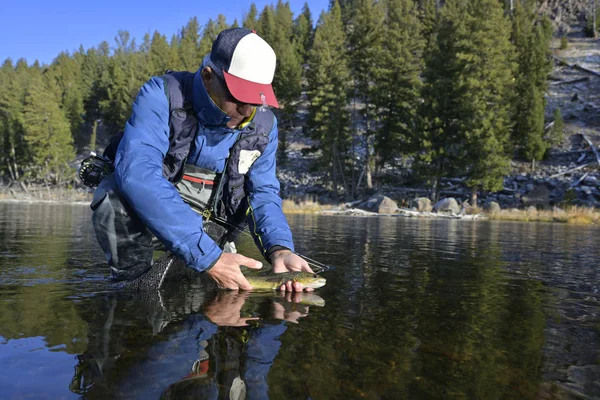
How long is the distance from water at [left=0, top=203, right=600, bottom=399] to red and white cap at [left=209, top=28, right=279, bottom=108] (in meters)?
1.11

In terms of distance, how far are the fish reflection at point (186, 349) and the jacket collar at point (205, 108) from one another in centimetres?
102

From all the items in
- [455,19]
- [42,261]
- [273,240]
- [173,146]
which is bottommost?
[42,261]

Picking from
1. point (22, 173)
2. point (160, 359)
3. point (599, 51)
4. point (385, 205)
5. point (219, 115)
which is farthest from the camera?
point (599, 51)

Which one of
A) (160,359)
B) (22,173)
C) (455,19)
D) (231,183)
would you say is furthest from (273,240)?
(22,173)

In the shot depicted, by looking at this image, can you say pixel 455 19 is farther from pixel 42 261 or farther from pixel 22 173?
pixel 22 173

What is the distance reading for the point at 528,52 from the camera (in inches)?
1334

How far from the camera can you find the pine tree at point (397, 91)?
89.3 feet

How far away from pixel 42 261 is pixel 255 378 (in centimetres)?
307

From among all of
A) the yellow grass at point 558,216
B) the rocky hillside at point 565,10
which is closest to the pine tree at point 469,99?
the yellow grass at point 558,216

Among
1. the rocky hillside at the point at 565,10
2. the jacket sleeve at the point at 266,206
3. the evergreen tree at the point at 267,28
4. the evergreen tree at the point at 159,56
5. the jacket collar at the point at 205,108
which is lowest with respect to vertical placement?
the jacket sleeve at the point at 266,206

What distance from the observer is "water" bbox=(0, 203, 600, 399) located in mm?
1263

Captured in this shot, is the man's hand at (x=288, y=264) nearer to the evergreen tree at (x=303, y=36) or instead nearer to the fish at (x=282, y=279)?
the fish at (x=282, y=279)

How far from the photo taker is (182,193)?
2.90m

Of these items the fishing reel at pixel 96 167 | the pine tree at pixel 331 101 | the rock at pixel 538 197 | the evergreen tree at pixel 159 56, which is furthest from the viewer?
the evergreen tree at pixel 159 56
